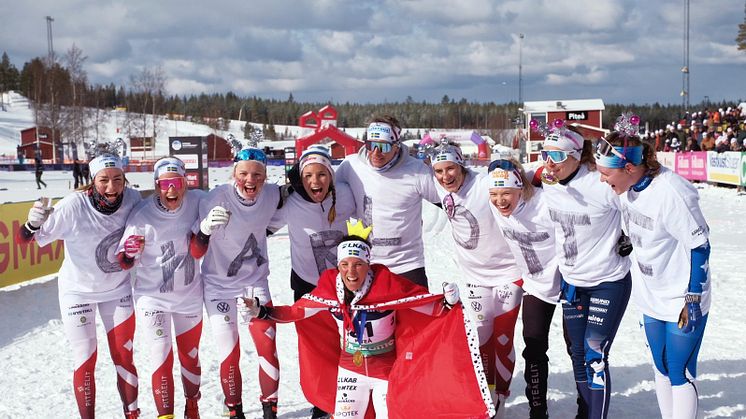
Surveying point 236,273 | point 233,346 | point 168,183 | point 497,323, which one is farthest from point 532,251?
point 168,183

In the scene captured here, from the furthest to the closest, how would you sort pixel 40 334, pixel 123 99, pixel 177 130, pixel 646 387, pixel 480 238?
pixel 123 99 → pixel 177 130 → pixel 40 334 → pixel 646 387 → pixel 480 238

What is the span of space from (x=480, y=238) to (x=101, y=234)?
10.2 ft

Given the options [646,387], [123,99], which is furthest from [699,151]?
[123,99]

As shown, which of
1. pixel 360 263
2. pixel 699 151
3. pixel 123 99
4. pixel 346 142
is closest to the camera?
pixel 360 263

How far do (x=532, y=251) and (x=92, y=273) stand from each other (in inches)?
139

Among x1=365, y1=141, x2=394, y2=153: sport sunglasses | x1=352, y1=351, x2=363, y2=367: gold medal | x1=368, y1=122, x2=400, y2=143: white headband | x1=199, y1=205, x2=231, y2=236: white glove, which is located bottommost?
x1=352, y1=351, x2=363, y2=367: gold medal

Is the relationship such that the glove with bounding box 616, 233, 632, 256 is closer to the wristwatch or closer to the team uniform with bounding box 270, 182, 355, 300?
the wristwatch

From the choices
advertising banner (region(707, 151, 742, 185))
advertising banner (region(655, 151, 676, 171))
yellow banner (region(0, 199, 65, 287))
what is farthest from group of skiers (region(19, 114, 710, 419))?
advertising banner (region(655, 151, 676, 171))

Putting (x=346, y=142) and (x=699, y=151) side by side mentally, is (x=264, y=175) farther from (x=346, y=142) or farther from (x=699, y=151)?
(x=346, y=142)

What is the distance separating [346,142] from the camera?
5397 cm

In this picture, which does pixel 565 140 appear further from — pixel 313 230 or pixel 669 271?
pixel 313 230

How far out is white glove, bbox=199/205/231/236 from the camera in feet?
15.7

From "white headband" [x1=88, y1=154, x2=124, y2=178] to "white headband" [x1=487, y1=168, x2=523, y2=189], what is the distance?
119 inches

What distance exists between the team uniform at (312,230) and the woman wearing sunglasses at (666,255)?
232 cm
